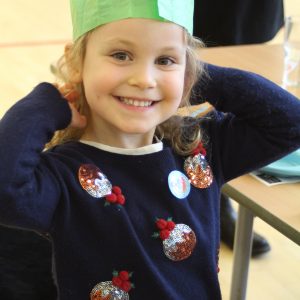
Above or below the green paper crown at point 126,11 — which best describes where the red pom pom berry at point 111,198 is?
below

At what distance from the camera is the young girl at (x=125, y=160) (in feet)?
2.90

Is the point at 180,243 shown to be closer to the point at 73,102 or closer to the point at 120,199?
the point at 120,199

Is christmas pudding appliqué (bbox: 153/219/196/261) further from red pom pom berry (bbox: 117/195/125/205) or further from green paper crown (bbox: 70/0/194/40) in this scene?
green paper crown (bbox: 70/0/194/40)

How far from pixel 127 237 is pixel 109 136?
7.6 inches

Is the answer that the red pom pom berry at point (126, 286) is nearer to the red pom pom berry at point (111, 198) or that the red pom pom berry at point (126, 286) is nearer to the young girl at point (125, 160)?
the young girl at point (125, 160)

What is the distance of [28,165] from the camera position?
849 millimetres

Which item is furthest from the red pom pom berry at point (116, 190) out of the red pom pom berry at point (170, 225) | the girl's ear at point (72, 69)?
the girl's ear at point (72, 69)

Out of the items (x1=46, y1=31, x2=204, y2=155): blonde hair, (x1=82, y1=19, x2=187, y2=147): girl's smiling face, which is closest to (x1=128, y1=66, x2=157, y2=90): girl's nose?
(x1=82, y1=19, x2=187, y2=147): girl's smiling face

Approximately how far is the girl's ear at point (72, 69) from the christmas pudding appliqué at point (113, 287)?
350mm

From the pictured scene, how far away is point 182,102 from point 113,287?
0.39 m

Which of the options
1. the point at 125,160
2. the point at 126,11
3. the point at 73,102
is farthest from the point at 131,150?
the point at 126,11

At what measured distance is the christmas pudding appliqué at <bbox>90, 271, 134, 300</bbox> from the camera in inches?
36.5

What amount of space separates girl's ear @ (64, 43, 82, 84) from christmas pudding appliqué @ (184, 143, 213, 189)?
26cm

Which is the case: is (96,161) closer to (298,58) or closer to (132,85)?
(132,85)
